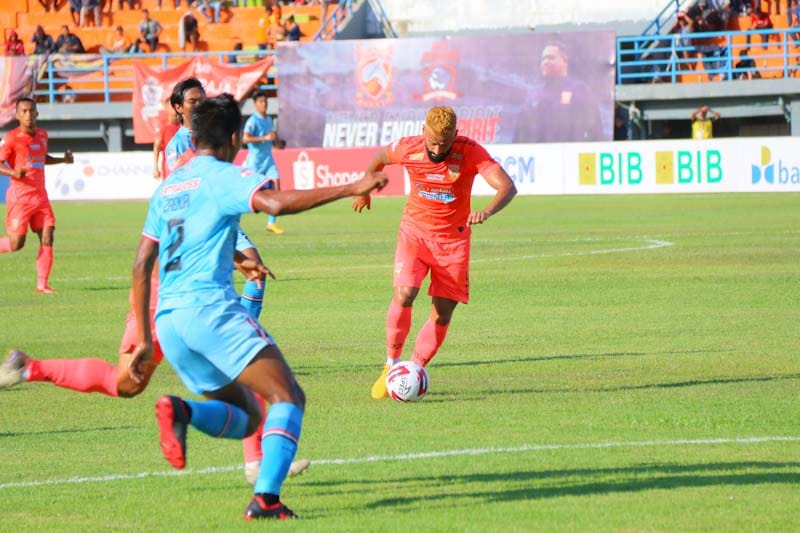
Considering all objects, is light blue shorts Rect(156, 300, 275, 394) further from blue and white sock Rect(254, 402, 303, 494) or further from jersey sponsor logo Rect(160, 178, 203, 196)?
jersey sponsor logo Rect(160, 178, 203, 196)

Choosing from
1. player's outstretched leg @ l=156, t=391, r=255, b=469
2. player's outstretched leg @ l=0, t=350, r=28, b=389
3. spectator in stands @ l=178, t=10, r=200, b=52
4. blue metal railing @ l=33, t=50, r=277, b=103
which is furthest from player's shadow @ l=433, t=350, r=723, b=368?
spectator in stands @ l=178, t=10, r=200, b=52

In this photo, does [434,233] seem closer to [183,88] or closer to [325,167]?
[183,88]

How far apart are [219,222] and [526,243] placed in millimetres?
17990

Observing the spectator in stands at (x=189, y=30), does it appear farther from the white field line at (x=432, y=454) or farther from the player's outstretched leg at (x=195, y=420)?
the player's outstretched leg at (x=195, y=420)

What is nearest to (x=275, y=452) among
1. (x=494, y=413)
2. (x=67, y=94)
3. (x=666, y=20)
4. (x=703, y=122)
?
(x=494, y=413)

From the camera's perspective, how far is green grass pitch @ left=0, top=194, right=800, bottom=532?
21.3 ft

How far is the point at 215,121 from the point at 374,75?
120ft

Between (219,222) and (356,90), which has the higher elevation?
(356,90)

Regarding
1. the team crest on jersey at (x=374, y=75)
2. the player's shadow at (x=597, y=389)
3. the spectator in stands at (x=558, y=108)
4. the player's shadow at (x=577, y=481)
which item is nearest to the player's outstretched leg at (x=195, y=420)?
the player's shadow at (x=577, y=481)

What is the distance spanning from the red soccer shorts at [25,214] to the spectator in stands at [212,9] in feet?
102

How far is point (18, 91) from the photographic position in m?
44.3

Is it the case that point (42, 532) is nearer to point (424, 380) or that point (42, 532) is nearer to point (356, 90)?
point (424, 380)

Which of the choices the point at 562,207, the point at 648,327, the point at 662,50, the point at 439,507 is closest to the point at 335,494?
the point at 439,507

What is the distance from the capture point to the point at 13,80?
4419cm
